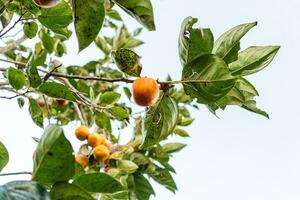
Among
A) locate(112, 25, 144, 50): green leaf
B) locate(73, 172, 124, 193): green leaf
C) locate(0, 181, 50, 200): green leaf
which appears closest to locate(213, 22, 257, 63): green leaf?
locate(73, 172, 124, 193): green leaf

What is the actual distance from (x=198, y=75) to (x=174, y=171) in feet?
4.80

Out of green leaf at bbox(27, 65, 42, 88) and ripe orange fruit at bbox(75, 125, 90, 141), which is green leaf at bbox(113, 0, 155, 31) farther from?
ripe orange fruit at bbox(75, 125, 90, 141)

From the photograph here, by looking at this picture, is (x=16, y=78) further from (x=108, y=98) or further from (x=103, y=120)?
(x=103, y=120)

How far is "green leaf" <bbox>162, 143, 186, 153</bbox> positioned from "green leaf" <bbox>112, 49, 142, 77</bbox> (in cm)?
137

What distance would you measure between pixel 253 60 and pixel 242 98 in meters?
0.09

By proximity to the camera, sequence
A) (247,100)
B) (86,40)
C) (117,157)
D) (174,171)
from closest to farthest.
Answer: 1. (86,40)
2. (247,100)
3. (117,157)
4. (174,171)

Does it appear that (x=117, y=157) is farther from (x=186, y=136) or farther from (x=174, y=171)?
(x=186, y=136)

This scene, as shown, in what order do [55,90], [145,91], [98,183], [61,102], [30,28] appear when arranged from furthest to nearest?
1. [61,102]
2. [30,28]
3. [55,90]
4. [145,91]
5. [98,183]

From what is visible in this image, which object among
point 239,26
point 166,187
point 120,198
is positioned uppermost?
point 239,26

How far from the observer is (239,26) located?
904 millimetres

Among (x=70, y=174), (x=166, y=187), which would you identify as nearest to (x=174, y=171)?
(x=166, y=187)

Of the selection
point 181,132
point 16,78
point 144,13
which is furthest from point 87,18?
point 181,132

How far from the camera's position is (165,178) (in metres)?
2.28

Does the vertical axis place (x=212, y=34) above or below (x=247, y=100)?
above
